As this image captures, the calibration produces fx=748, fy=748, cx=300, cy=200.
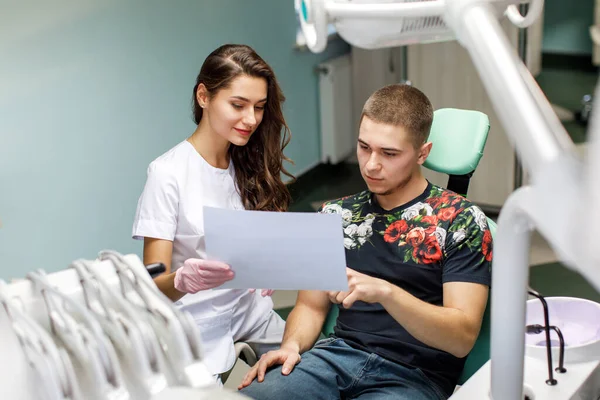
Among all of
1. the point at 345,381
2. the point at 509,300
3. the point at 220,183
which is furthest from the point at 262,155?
the point at 509,300

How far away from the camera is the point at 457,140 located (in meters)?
1.86

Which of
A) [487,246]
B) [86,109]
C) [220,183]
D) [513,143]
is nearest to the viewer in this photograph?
[513,143]

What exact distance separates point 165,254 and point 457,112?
821 mm

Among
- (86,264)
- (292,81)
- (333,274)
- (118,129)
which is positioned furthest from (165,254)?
(292,81)

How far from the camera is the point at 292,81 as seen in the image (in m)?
4.14

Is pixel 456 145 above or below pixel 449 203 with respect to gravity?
above

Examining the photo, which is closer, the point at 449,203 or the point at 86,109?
the point at 449,203

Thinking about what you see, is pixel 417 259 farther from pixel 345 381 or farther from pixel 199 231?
pixel 199 231

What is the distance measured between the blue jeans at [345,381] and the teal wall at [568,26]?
18.4 feet

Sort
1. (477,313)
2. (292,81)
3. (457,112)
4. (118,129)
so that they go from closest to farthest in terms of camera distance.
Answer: (477,313), (457,112), (118,129), (292,81)

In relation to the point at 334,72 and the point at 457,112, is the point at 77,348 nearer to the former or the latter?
the point at 457,112

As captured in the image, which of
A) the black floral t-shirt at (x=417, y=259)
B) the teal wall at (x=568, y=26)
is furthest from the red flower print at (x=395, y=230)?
the teal wall at (x=568, y=26)

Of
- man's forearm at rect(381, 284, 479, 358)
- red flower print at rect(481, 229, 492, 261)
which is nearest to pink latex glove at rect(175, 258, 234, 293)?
man's forearm at rect(381, 284, 479, 358)

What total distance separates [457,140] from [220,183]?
647mm
